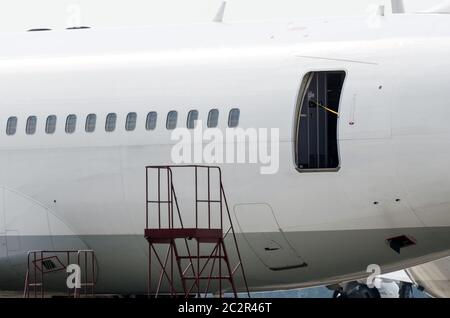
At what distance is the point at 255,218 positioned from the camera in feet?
74.3

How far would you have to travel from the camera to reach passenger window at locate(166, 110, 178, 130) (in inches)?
912

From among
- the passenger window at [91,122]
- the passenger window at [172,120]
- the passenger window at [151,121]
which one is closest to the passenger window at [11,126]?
the passenger window at [91,122]

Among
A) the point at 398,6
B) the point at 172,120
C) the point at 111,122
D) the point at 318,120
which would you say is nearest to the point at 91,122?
the point at 111,122

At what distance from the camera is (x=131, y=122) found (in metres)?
23.5

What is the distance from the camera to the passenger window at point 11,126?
80.1 feet

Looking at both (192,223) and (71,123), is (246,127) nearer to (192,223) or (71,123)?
(192,223)

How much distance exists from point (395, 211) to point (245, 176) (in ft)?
8.16

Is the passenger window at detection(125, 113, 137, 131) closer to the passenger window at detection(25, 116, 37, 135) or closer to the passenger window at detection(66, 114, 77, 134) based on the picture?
the passenger window at detection(66, 114, 77, 134)

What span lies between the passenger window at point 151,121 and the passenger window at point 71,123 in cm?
136

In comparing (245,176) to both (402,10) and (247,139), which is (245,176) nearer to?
(247,139)

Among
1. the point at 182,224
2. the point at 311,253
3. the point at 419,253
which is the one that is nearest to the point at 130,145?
the point at 182,224

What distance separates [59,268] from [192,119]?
A: 150 inches

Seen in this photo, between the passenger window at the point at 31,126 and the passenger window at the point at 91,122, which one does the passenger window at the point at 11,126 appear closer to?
the passenger window at the point at 31,126
